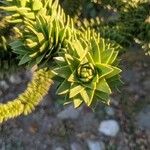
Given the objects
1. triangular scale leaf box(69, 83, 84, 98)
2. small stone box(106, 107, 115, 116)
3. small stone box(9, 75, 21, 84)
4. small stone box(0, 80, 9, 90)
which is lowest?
small stone box(106, 107, 115, 116)

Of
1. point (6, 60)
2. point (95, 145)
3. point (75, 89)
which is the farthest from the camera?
point (95, 145)

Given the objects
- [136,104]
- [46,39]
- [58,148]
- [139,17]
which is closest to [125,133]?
[136,104]

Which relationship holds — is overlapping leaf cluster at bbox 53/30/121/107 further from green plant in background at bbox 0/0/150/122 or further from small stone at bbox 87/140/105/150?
small stone at bbox 87/140/105/150

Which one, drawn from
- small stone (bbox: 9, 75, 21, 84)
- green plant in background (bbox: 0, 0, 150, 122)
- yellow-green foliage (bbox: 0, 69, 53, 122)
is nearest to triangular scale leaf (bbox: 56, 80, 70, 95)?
green plant in background (bbox: 0, 0, 150, 122)

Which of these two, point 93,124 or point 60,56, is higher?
point 60,56

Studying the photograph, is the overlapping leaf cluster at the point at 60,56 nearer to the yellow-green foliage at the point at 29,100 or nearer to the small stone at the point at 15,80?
the yellow-green foliage at the point at 29,100

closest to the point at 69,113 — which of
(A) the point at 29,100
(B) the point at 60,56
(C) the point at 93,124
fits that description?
(C) the point at 93,124

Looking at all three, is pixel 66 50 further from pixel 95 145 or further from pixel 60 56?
pixel 95 145
